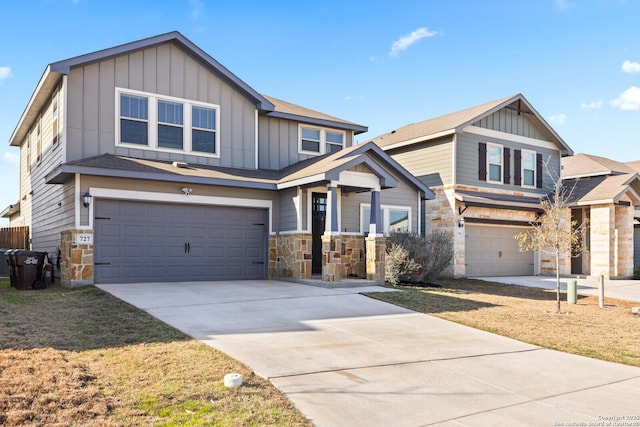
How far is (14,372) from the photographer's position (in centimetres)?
529

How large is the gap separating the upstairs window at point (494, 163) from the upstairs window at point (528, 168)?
58.5 inches

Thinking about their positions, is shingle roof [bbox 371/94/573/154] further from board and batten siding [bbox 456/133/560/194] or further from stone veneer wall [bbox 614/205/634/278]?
stone veneer wall [bbox 614/205/634/278]

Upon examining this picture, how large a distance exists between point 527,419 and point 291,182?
10.2 m

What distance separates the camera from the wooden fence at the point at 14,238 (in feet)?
61.7

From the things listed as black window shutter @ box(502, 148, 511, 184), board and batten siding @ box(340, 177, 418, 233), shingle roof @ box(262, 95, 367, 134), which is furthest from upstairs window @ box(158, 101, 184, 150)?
black window shutter @ box(502, 148, 511, 184)

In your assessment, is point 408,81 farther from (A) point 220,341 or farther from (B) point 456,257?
(A) point 220,341

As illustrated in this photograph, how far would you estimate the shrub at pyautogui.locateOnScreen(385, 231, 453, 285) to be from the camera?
47.9 ft

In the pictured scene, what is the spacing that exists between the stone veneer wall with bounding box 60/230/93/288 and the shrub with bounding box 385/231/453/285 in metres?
7.84

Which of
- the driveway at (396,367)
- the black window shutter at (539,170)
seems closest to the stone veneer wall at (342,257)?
the driveway at (396,367)

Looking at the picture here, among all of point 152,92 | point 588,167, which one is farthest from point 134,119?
point 588,167

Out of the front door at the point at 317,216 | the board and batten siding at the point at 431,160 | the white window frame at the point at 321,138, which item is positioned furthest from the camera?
the board and batten siding at the point at 431,160

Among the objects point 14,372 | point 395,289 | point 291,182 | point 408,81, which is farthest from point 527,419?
point 408,81

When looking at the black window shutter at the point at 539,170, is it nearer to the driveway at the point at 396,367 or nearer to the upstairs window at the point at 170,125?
the driveway at the point at 396,367

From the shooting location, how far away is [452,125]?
1914cm
